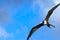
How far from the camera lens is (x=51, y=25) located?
801 inches

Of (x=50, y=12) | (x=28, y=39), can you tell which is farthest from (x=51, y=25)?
(x=28, y=39)

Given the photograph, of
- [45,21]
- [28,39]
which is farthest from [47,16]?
[28,39]

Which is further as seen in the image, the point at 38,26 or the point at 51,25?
the point at 38,26

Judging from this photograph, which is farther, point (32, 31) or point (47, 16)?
point (32, 31)

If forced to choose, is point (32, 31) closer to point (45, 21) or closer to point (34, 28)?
point (34, 28)

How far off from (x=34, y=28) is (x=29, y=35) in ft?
Result: 3.52

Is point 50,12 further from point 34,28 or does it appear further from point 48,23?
point 34,28

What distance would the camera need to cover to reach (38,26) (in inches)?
906

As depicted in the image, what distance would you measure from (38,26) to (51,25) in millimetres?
2800

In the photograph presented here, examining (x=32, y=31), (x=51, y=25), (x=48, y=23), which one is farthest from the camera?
(x=32, y=31)

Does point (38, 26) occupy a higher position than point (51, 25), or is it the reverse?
point (38, 26)

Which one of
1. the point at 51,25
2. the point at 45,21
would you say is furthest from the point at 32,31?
the point at 51,25

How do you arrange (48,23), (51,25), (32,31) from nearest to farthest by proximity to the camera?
(51,25) → (48,23) → (32,31)

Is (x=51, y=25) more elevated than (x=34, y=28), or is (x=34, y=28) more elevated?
(x=34, y=28)
